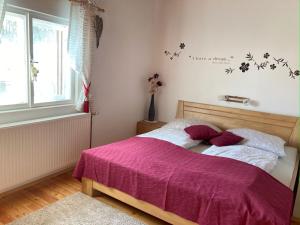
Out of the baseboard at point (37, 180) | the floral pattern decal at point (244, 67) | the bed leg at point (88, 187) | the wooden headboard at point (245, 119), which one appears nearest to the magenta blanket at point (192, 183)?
the bed leg at point (88, 187)

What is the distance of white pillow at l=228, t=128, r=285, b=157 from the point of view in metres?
2.67

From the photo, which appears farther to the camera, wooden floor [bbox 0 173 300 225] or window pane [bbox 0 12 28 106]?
window pane [bbox 0 12 28 106]

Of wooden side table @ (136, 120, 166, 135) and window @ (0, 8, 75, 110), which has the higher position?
window @ (0, 8, 75, 110)

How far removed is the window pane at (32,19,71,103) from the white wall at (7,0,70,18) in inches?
5.4

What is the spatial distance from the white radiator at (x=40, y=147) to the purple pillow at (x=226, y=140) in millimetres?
1618

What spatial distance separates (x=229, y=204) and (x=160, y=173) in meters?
0.61

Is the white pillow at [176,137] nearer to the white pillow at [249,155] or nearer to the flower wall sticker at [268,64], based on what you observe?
the white pillow at [249,155]

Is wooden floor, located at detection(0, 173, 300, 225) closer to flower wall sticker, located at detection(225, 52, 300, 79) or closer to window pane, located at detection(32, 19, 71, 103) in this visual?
window pane, located at detection(32, 19, 71, 103)

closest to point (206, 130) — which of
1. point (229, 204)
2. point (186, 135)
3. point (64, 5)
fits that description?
point (186, 135)

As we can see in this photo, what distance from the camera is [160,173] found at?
2.08 meters

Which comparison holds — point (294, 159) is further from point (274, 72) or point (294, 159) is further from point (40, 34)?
point (40, 34)

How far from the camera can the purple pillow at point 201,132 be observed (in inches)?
117

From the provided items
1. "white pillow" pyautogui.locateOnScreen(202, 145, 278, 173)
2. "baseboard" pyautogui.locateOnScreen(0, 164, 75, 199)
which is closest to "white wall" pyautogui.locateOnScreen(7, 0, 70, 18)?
"baseboard" pyautogui.locateOnScreen(0, 164, 75, 199)

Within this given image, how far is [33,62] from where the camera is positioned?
2.61 m
